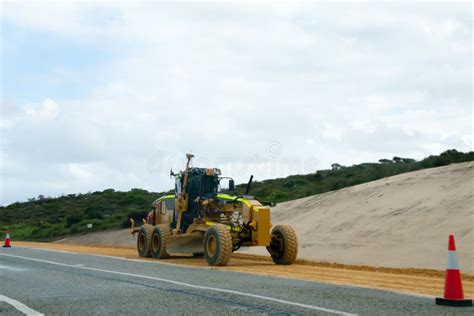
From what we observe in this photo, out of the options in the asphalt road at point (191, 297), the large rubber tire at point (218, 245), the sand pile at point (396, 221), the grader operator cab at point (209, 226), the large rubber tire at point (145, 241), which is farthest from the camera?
the large rubber tire at point (145, 241)

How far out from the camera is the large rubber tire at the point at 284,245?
1747cm

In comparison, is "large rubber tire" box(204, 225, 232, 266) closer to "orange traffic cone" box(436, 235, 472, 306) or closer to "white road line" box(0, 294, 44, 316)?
"white road line" box(0, 294, 44, 316)

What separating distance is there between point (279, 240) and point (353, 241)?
4.50 meters

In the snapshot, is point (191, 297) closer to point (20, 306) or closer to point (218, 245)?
point (20, 306)

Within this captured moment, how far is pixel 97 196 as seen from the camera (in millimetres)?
85250

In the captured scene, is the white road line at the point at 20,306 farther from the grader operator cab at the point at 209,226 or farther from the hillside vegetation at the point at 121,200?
the hillside vegetation at the point at 121,200

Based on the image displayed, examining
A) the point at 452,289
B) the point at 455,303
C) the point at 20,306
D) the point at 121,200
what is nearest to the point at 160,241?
the point at 20,306

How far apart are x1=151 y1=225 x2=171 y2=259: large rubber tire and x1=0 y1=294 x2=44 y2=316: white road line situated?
32.5ft

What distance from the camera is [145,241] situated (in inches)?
810

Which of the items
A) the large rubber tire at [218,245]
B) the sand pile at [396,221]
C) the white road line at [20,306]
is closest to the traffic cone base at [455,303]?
the white road line at [20,306]

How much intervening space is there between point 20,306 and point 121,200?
6817 centimetres

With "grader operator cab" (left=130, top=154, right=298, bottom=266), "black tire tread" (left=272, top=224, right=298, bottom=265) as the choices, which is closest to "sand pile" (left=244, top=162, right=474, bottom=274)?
"black tire tread" (left=272, top=224, right=298, bottom=265)

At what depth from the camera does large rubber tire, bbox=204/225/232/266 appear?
16266 mm

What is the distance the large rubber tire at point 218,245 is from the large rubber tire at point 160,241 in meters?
2.69
